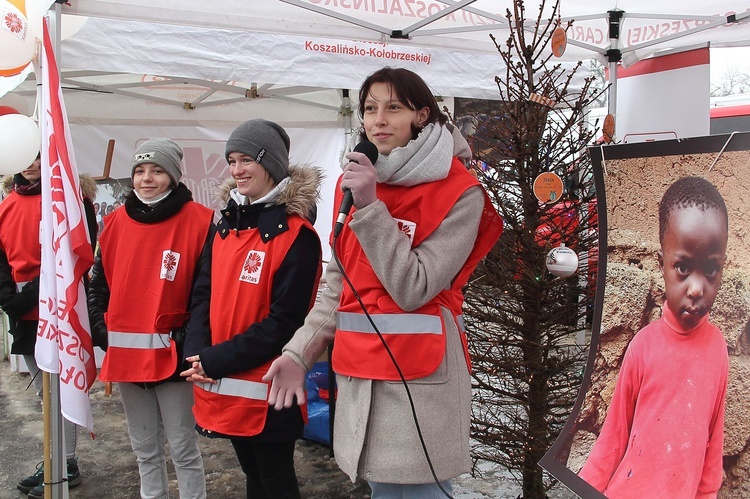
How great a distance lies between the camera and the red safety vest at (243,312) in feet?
7.43

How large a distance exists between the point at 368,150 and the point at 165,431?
1.75 metres

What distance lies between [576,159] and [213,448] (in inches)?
118

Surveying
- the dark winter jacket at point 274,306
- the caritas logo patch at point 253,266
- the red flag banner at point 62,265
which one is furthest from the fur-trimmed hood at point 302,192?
the red flag banner at point 62,265

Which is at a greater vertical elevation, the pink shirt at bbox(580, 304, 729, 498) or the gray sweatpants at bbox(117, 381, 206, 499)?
the pink shirt at bbox(580, 304, 729, 498)

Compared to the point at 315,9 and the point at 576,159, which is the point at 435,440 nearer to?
the point at 576,159

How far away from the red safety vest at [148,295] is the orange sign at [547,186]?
142cm

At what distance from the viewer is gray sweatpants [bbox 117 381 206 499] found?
8.87ft

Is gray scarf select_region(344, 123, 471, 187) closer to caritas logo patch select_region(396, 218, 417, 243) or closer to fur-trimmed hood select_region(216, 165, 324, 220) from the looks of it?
Answer: caritas logo patch select_region(396, 218, 417, 243)

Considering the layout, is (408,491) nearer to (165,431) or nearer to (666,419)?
(666,419)

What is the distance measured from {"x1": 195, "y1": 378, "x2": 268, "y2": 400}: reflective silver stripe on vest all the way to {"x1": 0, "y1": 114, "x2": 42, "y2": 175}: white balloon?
1.77 meters

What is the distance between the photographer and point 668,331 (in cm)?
135

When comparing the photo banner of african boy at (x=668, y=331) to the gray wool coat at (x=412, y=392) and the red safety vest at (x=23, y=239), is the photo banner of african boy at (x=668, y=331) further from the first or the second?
the red safety vest at (x=23, y=239)

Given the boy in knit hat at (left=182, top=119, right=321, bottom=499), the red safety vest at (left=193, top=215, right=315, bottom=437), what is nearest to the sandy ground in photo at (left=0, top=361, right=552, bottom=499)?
the boy in knit hat at (left=182, top=119, right=321, bottom=499)

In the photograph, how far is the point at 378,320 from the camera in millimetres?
1668
